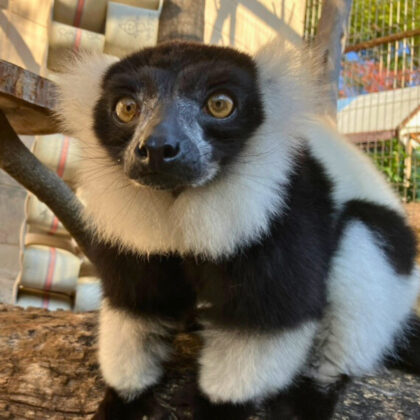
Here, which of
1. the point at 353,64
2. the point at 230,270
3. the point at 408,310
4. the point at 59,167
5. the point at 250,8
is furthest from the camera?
the point at 353,64

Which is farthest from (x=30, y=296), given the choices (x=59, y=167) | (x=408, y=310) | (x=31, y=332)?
(x=408, y=310)

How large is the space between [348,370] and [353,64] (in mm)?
7810

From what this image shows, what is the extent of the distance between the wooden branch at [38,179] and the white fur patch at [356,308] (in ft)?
4.75

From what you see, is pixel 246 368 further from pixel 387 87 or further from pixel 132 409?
pixel 387 87

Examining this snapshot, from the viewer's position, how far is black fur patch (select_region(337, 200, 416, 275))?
Answer: 2.37 meters

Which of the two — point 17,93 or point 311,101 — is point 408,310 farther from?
point 17,93

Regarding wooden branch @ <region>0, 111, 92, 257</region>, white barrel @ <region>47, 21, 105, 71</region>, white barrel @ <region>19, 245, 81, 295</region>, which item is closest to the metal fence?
white barrel @ <region>47, 21, 105, 71</region>

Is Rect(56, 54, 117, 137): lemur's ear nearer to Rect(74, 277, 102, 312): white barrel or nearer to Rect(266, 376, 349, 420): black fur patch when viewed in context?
Rect(266, 376, 349, 420): black fur patch

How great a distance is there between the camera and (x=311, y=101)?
2146mm

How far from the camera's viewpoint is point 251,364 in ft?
6.36

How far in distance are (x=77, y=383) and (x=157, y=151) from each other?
47.5 inches

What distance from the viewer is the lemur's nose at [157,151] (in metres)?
1.71

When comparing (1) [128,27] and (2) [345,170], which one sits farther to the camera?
(1) [128,27]

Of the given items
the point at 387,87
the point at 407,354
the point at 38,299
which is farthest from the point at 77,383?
the point at 387,87
